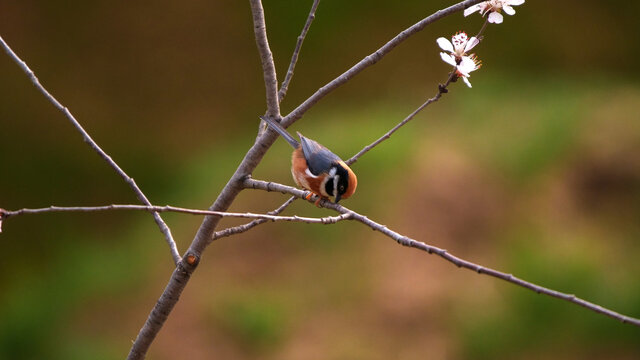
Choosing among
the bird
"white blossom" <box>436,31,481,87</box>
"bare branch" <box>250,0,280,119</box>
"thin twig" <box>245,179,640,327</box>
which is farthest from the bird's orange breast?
"white blossom" <box>436,31,481,87</box>

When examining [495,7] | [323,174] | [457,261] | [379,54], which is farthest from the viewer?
[323,174]

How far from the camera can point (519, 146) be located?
302cm

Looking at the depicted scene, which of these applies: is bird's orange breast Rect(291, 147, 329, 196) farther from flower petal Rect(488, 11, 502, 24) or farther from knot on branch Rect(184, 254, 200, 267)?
flower petal Rect(488, 11, 502, 24)

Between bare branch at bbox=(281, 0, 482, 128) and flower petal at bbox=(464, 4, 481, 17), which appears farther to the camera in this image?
flower petal at bbox=(464, 4, 481, 17)

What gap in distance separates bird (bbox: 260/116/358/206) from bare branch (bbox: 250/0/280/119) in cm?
13

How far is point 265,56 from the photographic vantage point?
4.15ft

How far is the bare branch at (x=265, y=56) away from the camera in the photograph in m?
1.24

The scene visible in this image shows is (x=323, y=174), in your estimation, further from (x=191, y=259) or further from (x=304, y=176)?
(x=191, y=259)

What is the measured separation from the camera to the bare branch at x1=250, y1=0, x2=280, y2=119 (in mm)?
1241

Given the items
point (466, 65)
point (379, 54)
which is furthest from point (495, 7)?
point (379, 54)

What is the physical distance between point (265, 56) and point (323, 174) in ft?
1.28

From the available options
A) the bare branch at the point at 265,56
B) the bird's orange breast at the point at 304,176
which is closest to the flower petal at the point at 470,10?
the bare branch at the point at 265,56

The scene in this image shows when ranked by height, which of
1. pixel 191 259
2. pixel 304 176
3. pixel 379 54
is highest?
pixel 304 176

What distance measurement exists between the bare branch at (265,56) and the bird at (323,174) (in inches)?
5.2
